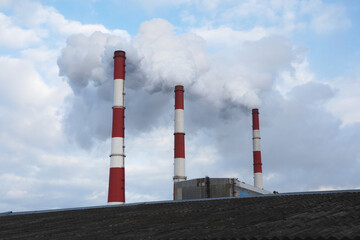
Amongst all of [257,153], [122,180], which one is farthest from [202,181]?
[257,153]

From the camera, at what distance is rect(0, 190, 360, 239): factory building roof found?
23.8ft

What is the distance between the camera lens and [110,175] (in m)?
30.8

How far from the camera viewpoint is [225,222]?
8891 mm

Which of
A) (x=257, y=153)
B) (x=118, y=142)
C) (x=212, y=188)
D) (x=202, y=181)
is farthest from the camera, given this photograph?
(x=257, y=153)

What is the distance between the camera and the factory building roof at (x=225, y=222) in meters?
7.26

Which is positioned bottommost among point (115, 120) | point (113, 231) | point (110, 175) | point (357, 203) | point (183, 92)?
point (113, 231)

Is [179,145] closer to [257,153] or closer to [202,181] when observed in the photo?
[202,181]

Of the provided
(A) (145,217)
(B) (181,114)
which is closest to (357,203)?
(A) (145,217)

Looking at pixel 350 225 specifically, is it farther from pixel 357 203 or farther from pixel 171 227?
pixel 171 227

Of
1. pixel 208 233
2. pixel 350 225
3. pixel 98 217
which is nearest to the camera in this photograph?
pixel 350 225

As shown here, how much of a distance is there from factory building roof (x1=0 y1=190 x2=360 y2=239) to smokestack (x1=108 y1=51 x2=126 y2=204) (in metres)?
16.9

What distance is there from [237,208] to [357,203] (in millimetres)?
3091

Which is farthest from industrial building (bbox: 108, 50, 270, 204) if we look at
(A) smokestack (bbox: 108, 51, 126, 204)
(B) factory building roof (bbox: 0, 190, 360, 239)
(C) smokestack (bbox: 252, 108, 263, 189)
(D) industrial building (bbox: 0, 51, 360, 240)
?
(B) factory building roof (bbox: 0, 190, 360, 239)

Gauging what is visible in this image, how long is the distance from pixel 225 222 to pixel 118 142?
23152 millimetres
